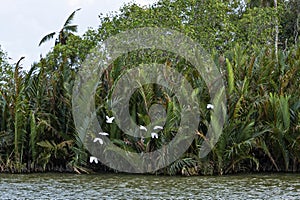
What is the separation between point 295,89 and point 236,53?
147 centimetres

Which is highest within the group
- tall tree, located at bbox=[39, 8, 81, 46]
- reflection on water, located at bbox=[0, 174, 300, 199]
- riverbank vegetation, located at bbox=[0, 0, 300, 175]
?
tall tree, located at bbox=[39, 8, 81, 46]

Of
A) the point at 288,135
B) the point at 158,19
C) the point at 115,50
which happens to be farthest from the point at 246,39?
the point at 288,135

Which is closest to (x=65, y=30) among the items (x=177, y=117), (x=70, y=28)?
(x=70, y=28)

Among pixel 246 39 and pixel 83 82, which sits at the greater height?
pixel 246 39

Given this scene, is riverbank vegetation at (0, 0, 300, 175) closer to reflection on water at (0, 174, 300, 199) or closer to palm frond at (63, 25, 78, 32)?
reflection on water at (0, 174, 300, 199)

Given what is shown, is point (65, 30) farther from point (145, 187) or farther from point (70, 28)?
point (145, 187)

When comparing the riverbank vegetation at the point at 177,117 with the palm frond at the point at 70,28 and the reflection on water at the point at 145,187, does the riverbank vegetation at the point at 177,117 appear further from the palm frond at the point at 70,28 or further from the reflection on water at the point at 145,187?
the palm frond at the point at 70,28

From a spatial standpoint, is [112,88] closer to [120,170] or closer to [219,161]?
[120,170]

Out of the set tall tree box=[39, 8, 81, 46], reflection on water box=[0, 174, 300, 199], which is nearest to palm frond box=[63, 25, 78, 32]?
tall tree box=[39, 8, 81, 46]

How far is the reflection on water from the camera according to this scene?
8.14 metres

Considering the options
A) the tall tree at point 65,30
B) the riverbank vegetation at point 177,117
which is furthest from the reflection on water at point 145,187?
the tall tree at point 65,30

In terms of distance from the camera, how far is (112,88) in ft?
36.5

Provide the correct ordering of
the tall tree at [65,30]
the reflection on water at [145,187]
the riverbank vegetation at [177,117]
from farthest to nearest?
the tall tree at [65,30] < the riverbank vegetation at [177,117] < the reflection on water at [145,187]

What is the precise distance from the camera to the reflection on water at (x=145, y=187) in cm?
814
